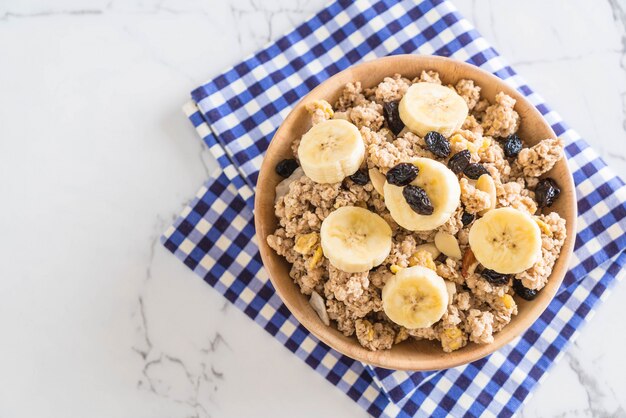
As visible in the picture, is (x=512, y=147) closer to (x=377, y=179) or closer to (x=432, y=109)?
(x=432, y=109)

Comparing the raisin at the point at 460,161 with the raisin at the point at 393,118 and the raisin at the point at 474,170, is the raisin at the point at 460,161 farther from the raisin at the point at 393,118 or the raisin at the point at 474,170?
the raisin at the point at 393,118

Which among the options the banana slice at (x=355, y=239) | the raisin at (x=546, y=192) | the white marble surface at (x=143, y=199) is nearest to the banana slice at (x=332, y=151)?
the banana slice at (x=355, y=239)

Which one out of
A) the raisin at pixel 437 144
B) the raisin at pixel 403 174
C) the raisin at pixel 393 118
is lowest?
the raisin at pixel 403 174

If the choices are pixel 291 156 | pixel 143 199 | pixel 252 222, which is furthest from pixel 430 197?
pixel 143 199

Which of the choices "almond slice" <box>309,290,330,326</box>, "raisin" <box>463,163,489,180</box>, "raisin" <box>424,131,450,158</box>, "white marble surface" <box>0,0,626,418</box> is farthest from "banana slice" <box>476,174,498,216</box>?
"white marble surface" <box>0,0,626,418</box>

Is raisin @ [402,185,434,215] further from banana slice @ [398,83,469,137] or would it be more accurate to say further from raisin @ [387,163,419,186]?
banana slice @ [398,83,469,137]

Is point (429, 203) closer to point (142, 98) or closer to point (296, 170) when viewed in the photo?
point (296, 170)
